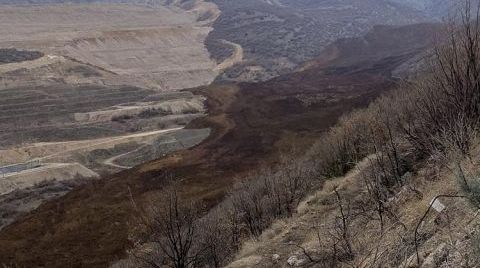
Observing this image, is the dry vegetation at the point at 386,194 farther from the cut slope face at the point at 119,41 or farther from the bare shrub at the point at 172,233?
the cut slope face at the point at 119,41

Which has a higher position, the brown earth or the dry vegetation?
the dry vegetation

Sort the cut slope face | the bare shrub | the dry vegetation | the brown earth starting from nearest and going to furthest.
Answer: the dry vegetation, the bare shrub, the brown earth, the cut slope face

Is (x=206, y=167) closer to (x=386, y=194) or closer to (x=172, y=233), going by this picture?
(x=172, y=233)

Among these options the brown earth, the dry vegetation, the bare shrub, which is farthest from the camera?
the brown earth

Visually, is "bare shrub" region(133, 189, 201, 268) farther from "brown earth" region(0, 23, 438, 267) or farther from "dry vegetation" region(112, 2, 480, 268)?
"brown earth" region(0, 23, 438, 267)

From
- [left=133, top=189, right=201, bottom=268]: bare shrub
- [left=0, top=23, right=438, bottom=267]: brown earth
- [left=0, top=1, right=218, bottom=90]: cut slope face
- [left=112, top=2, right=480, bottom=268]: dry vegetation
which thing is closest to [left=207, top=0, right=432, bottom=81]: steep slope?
[left=0, top=1, right=218, bottom=90]: cut slope face

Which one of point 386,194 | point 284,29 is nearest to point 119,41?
point 284,29

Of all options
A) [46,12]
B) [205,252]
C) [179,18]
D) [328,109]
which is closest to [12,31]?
[46,12]
